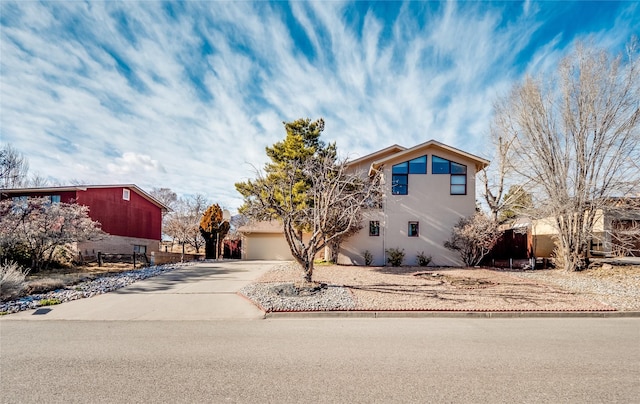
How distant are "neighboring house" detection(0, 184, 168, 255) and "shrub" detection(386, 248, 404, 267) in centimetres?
1513

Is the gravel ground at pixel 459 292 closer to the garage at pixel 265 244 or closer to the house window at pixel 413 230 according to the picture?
the house window at pixel 413 230

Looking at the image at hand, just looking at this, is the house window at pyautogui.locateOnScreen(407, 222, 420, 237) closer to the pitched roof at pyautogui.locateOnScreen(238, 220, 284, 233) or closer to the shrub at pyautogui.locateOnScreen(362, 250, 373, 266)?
the shrub at pyautogui.locateOnScreen(362, 250, 373, 266)

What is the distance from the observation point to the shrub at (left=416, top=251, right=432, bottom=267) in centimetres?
Result: 1633

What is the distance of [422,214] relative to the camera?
54.9 ft

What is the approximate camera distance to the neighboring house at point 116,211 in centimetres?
1838

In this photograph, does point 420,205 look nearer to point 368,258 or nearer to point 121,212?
point 368,258

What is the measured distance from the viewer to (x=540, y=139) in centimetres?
1460

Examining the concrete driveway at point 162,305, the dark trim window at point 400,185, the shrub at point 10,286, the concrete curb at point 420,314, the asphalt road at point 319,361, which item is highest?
the dark trim window at point 400,185

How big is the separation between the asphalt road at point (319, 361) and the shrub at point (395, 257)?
931cm

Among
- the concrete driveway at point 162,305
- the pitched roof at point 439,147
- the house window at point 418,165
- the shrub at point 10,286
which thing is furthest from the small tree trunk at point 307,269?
the house window at point 418,165

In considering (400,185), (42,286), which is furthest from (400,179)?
(42,286)

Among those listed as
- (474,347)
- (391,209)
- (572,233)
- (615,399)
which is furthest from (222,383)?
(572,233)

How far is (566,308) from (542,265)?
10.2 meters

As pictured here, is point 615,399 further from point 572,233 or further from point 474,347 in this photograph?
point 572,233
